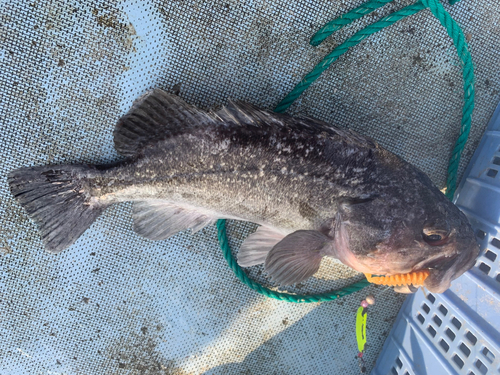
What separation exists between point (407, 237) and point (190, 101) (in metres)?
1.45

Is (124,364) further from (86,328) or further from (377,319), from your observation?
(377,319)

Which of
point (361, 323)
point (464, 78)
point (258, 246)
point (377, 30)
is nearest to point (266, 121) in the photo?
point (258, 246)

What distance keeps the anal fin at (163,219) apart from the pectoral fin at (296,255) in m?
0.45

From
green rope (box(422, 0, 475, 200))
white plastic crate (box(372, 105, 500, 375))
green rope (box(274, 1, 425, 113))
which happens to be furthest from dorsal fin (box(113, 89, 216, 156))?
white plastic crate (box(372, 105, 500, 375))

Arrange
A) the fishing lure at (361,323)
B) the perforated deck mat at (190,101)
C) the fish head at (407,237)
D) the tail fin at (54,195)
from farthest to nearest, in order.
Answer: the fishing lure at (361,323)
the perforated deck mat at (190,101)
the tail fin at (54,195)
the fish head at (407,237)

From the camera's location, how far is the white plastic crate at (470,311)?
1.82 m

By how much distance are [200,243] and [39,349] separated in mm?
1341

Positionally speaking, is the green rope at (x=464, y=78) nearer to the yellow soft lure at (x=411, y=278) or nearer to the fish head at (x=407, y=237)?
the fish head at (x=407, y=237)

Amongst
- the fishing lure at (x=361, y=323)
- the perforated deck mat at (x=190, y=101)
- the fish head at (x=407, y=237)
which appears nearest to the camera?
the fish head at (x=407, y=237)

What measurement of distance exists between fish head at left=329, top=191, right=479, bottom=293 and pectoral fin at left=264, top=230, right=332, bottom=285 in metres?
0.12

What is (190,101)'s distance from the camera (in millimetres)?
1980

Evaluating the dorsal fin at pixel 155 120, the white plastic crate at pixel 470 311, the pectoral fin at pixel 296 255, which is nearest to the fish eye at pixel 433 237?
the pectoral fin at pixel 296 255

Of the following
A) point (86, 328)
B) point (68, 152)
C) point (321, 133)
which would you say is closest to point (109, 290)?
point (86, 328)

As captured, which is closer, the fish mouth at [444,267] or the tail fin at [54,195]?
the fish mouth at [444,267]
